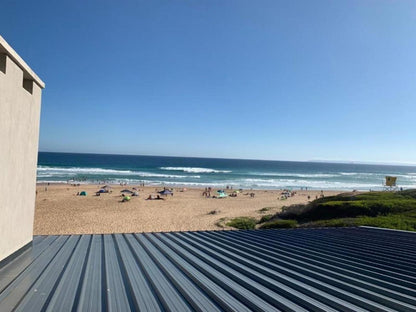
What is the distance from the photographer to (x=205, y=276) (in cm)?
349

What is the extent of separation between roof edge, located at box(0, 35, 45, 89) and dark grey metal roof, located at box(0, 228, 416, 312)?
268cm

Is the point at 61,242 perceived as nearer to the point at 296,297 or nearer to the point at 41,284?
the point at 41,284

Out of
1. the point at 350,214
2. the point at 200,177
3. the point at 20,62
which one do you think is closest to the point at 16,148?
the point at 20,62

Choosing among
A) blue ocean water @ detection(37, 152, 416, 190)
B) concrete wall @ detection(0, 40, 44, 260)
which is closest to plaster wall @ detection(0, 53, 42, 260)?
concrete wall @ detection(0, 40, 44, 260)

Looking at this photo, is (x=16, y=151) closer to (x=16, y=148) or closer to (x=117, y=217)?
(x=16, y=148)

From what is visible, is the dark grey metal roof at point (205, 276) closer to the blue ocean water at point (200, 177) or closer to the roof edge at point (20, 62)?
the roof edge at point (20, 62)

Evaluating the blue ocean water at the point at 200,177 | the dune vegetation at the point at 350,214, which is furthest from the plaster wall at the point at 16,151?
the blue ocean water at the point at 200,177

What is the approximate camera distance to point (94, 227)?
16.8 metres

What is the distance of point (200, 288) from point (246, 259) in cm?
150

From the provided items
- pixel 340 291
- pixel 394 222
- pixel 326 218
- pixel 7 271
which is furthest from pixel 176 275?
pixel 326 218

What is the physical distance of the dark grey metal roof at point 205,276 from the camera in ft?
8.94

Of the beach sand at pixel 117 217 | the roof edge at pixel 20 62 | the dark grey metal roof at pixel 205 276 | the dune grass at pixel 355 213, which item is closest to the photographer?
the dark grey metal roof at pixel 205 276

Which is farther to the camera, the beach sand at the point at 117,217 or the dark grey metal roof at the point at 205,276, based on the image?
the beach sand at the point at 117,217

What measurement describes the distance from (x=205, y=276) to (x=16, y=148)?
122 inches
